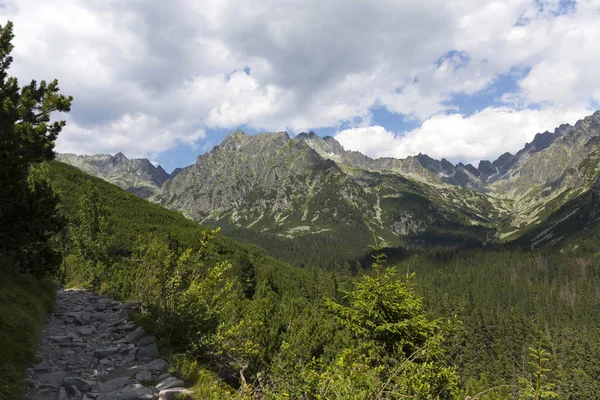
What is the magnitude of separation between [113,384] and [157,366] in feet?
3.61

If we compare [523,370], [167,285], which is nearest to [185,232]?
[167,285]

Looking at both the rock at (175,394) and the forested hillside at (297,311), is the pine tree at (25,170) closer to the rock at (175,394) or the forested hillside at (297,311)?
the forested hillside at (297,311)

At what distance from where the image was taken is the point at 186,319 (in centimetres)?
1041

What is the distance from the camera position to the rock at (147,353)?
9.34m

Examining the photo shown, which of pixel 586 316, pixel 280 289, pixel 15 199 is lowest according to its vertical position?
pixel 586 316

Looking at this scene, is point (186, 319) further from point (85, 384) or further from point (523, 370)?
point (523, 370)

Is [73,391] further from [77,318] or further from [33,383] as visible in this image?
[77,318]

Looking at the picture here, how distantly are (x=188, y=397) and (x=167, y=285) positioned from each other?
16.8 feet

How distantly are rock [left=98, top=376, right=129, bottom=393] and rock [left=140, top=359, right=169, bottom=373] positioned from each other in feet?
2.25

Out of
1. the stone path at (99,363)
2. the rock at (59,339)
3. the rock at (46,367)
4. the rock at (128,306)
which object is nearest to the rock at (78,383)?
the stone path at (99,363)

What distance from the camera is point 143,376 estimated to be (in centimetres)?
789

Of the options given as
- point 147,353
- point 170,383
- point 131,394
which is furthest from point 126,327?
point 131,394

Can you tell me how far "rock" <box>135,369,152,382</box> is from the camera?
7.78 metres

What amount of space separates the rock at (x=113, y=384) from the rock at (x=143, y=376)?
24cm
